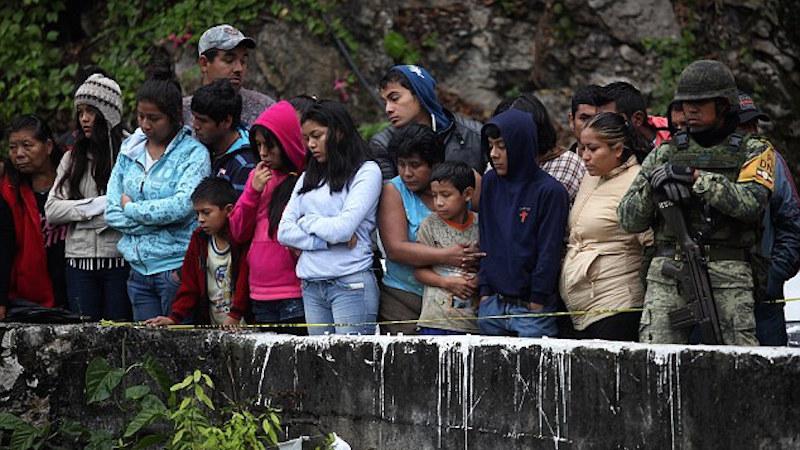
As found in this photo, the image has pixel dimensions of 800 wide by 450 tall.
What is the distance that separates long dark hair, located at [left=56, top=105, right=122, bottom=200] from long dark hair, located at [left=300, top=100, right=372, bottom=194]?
181 cm

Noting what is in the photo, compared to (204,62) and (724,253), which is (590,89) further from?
(204,62)

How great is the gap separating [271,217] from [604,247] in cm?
195

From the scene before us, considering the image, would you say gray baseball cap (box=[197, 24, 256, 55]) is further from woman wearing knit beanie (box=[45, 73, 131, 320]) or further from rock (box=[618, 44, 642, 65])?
rock (box=[618, 44, 642, 65])

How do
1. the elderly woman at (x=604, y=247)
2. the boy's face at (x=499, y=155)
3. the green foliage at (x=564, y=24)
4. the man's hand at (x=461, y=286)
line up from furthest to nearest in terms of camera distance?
the green foliage at (x=564, y=24)
the man's hand at (x=461, y=286)
the boy's face at (x=499, y=155)
the elderly woman at (x=604, y=247)

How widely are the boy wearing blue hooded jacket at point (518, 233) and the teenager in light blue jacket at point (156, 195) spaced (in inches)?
78.0

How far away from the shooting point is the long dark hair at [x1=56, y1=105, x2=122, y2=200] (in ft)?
27.1

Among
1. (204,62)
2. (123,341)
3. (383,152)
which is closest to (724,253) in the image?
(383,152)

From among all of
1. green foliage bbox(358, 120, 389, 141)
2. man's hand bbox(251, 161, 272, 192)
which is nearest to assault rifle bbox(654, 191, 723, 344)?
man's hand bbox(251, 161, 272, 192)

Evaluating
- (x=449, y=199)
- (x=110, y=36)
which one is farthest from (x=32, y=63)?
(x=449, y=199)

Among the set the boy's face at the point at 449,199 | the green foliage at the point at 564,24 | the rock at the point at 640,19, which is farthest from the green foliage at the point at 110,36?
the boy's face at the point at 449,199

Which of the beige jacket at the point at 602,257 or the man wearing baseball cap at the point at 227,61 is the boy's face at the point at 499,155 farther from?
the man wearing baseball cap at the point at 227,61

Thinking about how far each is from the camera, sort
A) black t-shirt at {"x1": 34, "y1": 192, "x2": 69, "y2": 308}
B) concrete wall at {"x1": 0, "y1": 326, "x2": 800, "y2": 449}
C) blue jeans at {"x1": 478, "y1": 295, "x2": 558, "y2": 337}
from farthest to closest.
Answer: black t-shirt at {"x1": 34, "y1": 192, "x2": 69, "y2": 308}, blue jeans at {"x1": 478, "y1": 295, "x2": 558, "y2": 337}, concrete wall at {"x1": 0, "y1": 326, "x2": 800, "y2": 449}

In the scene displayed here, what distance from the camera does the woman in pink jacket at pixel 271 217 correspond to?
719 centimetres

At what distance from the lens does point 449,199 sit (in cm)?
686
